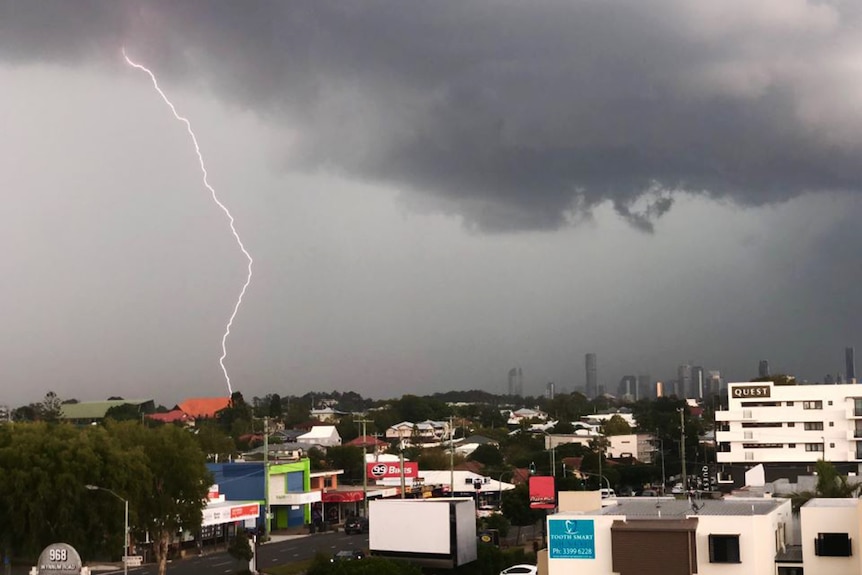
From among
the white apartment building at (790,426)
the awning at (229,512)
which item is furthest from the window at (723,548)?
the white apartment building at (790,426)

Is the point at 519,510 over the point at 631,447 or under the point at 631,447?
over

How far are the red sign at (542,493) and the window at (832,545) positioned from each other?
143ft

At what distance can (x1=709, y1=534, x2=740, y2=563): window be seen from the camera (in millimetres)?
37062

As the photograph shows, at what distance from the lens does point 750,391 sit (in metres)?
117

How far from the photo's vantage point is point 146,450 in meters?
61.7

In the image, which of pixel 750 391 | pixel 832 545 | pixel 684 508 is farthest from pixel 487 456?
pixel 832 545

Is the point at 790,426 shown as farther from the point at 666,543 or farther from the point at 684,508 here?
the point at 666,543

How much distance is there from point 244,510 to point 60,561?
40.7 m

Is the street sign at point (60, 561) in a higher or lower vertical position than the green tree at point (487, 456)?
higher

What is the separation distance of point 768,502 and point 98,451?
3317 centimetres

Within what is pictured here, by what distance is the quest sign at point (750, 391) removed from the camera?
116m

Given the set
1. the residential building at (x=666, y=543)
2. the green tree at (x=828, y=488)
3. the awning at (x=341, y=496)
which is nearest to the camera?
the residential building at (x=666, y=543)

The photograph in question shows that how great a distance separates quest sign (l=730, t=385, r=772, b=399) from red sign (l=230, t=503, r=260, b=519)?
57.5 m

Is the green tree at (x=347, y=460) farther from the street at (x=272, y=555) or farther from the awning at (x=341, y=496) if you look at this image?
the street at (x=272, y=555)
